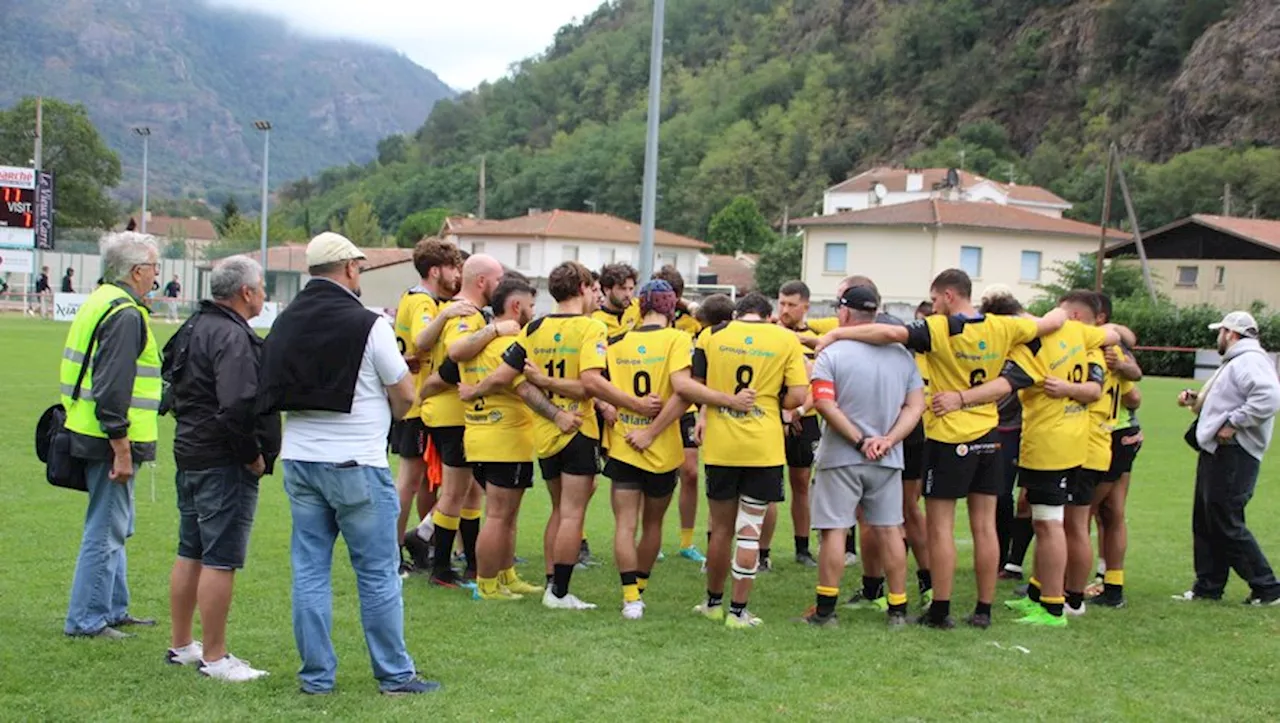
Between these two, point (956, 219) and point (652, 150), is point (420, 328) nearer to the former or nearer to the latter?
point (652, 150)

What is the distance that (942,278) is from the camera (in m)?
7.40


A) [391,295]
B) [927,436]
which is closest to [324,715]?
[927,436]

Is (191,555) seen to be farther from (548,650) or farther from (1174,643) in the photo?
(1174,643)

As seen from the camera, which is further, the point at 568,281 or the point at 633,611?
the point at 568,281

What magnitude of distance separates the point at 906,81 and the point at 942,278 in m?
122

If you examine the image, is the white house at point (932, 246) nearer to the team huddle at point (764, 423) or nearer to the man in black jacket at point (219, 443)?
the team huddle at point (764, 423)

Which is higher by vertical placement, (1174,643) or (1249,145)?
(1249,145)

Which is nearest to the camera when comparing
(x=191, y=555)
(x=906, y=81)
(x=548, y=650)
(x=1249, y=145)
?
(x=191, y=555)

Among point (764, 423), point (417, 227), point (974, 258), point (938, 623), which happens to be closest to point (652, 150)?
point (764, 423)

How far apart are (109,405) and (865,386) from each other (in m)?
4.23

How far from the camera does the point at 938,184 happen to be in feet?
267

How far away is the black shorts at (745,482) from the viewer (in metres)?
7.10

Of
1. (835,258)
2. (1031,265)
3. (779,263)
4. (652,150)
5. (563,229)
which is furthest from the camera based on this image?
(563,229)

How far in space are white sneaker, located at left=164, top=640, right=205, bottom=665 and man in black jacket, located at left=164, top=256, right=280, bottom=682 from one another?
0.28ft
